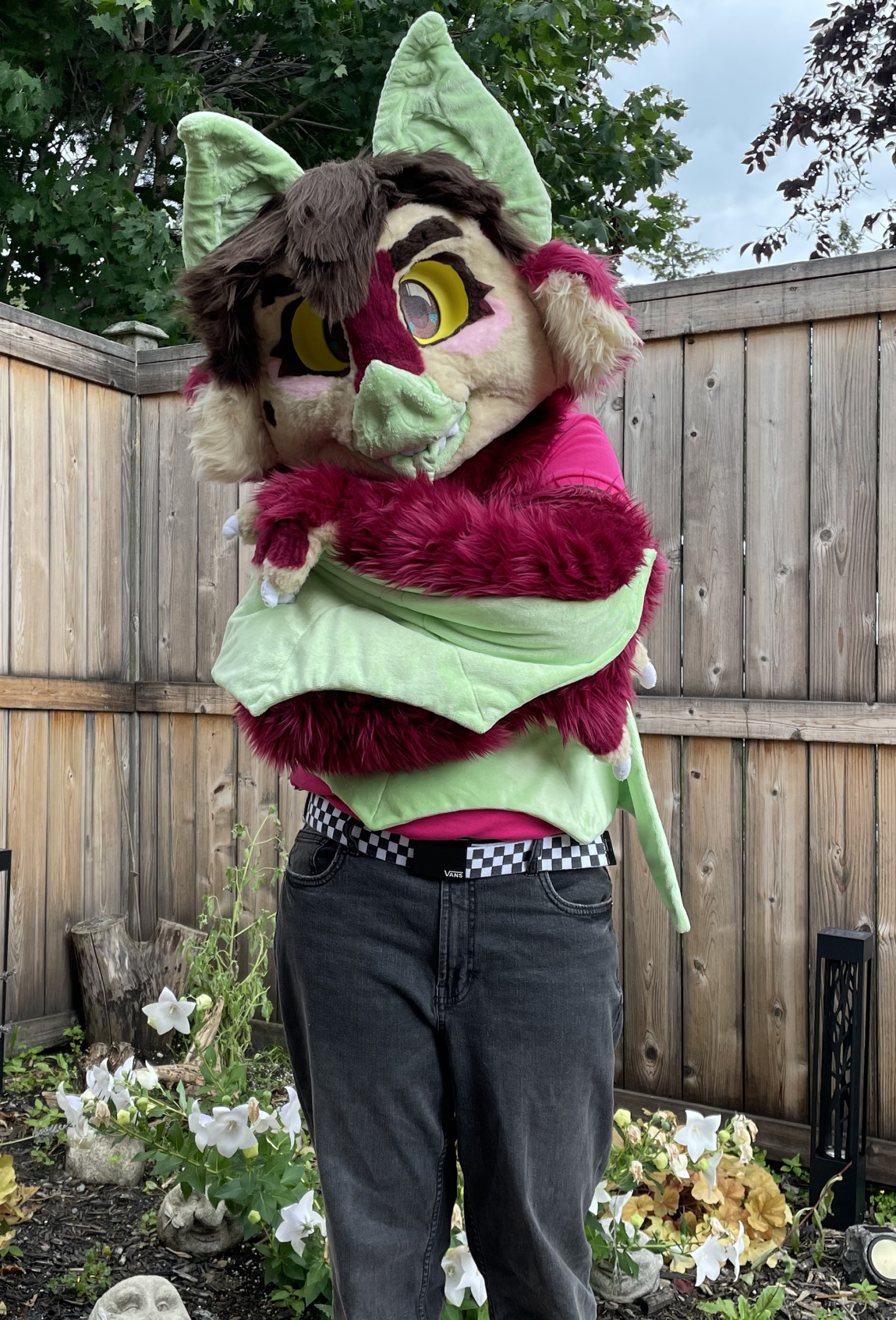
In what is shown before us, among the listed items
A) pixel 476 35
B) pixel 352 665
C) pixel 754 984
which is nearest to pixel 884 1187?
pixel 754 984

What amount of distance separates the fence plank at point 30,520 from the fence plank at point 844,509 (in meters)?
2.27

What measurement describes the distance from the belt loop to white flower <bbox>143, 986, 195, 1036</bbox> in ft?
4.07

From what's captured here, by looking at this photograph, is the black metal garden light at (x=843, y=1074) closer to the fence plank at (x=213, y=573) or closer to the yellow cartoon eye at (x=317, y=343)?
the yellow cartoon eye at (x=317, y=343)

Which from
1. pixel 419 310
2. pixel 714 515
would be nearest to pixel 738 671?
pixel 714 515

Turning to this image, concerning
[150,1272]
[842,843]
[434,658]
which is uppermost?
[434,658]

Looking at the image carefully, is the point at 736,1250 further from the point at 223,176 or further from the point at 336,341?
the point at 223,176

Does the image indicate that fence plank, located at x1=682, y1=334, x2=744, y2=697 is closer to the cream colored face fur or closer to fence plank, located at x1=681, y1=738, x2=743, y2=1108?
fence plank, located at x1=681, y1=738, x2=743, y2=1108

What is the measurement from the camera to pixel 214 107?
567 cm

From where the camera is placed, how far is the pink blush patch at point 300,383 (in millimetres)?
1221

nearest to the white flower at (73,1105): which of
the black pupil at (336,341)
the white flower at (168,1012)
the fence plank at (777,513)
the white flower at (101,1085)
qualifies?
the white flower at (101,1085)

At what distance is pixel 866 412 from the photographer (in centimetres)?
249

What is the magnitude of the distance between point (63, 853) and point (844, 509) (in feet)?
8.30

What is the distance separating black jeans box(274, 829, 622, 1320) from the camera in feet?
3.72

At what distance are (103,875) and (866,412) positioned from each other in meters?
2.71
